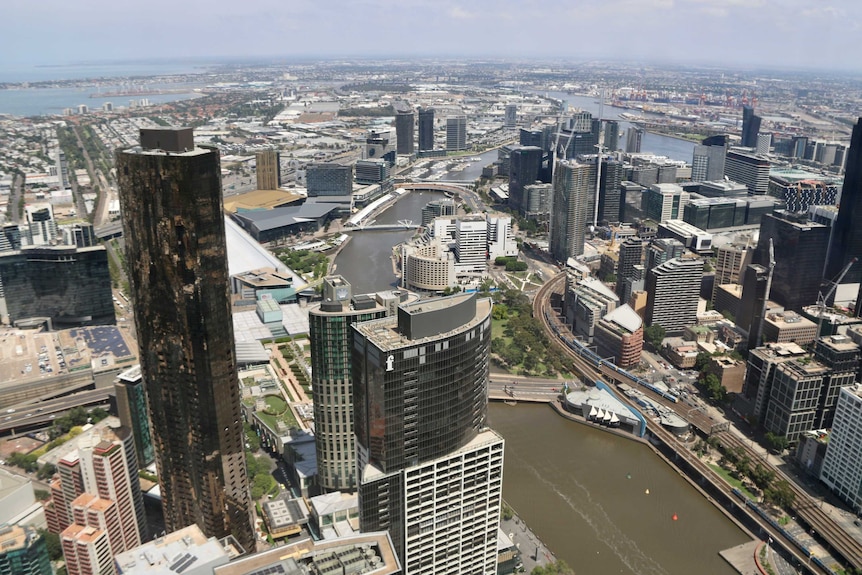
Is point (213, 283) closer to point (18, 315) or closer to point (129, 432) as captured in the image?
point (129, 432)

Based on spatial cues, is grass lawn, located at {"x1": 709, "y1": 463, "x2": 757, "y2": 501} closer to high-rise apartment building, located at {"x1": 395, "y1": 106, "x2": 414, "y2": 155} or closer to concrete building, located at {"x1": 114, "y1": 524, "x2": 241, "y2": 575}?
concrete building, located at {"x1": 114, "y1": 524, "x2": 241, "y2": 575}

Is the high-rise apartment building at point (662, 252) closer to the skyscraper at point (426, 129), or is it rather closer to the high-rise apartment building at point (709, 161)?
the high-rise apartment building at point (709, 161)

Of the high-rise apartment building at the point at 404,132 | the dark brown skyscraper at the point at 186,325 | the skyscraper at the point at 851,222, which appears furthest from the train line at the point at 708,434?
the high-rise apartment building at the point at 404,132

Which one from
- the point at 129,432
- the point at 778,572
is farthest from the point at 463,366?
the point at 778,572

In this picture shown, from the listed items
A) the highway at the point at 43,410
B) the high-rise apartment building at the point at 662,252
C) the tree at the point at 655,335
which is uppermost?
the high-rise apartment building at the point at 662,252

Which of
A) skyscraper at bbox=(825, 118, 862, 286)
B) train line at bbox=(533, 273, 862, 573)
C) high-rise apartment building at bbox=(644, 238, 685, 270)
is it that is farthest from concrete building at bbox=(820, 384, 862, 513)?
skyscraper at bbox=(825, 118, 862, 286)

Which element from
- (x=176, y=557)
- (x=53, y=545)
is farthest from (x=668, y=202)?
(x=176, y=557)
